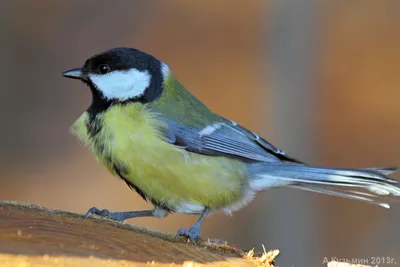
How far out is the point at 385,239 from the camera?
11.1 feet

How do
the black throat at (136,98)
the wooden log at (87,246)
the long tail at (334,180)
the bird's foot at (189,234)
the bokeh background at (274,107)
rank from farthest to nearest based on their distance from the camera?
the bokeh background at (274,107) < the black throat at (136,98) < the long tail at (334,180) < the bird's foot at (189,234) < the wooden log at (87,246)

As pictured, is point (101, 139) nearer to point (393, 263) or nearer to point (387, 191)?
point (387, 191)

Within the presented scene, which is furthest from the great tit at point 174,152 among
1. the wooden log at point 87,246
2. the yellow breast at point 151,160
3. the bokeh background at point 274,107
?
the bokeh background at point 274,107

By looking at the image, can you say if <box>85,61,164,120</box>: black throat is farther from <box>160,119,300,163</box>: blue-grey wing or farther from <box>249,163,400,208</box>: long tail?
<box>249,163,400,208</box>: long tail

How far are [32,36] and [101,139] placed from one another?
231cm

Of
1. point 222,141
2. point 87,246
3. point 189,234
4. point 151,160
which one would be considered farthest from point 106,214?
point 87,246

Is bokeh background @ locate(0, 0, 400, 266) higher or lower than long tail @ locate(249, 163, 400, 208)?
higher

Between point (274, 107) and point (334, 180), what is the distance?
1.70 metres

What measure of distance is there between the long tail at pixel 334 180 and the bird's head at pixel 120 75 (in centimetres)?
42

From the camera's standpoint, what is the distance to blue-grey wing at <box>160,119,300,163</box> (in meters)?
1.94

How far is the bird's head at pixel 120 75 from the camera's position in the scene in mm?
1926

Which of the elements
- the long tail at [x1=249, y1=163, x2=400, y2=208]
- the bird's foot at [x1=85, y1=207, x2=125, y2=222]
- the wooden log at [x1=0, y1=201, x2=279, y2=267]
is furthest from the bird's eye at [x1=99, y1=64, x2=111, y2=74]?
the wooden log at [x1=0, y1=201, x2=279, y2=267]

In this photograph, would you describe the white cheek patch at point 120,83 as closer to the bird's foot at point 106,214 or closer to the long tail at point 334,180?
the bird's foot at point 106,214

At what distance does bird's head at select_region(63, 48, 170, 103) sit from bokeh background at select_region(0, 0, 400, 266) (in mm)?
1553
